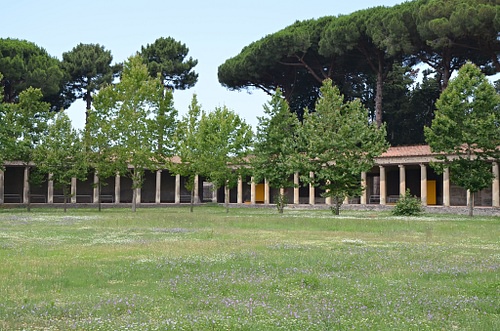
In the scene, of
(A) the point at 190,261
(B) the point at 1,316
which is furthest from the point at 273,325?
(A) the point at 190,261

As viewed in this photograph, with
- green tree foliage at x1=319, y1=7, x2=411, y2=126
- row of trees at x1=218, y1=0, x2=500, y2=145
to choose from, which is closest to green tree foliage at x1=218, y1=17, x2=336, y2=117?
row of trees at x1=218, y1=0, x2=500, y2=145

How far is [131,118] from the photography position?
147 ft

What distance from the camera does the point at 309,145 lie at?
1671 inches

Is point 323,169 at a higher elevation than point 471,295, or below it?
higher

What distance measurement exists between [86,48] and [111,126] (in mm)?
31825

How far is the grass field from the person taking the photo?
8250 millimetres

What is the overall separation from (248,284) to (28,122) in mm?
42051

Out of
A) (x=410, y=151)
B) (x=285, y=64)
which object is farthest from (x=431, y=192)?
(x=285, y=64)

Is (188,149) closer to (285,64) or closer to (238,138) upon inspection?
(238,138)

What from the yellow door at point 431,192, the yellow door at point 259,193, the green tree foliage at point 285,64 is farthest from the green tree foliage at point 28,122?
the yellow door at point 431,192

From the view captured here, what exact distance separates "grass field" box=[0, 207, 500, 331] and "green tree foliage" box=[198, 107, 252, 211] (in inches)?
973

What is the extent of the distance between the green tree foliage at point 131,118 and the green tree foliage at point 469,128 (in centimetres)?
2189

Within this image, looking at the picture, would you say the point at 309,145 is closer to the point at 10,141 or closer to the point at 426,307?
the point at 10,141

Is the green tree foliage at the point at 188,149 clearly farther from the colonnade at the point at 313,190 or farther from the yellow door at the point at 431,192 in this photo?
the yellow door at the point at 431,192
